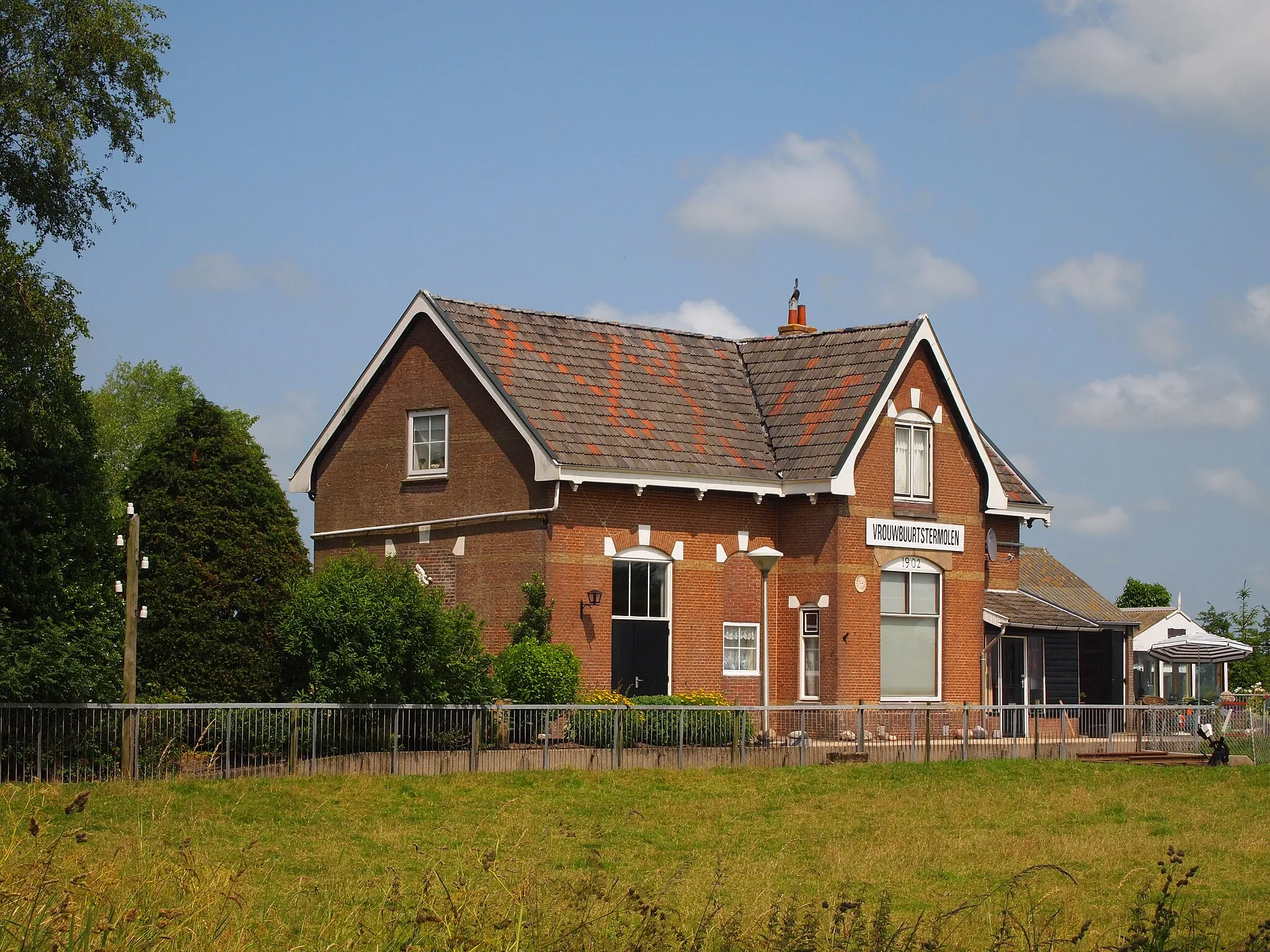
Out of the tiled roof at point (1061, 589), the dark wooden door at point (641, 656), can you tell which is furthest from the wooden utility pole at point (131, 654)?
the tiled roof at point (1061, 589)

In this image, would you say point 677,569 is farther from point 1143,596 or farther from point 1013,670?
point 1143,596

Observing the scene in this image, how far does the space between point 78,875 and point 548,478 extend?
21.9 metres

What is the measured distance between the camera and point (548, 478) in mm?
31078

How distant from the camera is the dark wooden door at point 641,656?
1270 inches

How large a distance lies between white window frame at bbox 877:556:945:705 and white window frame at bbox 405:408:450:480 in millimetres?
9161

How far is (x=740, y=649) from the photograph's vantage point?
3434 cm

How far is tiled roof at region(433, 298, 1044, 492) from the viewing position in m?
32.8

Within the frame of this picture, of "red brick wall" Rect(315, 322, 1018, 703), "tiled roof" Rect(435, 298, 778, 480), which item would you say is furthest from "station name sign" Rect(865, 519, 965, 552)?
"tiled roof" Rect(435, 298, 778, 480)

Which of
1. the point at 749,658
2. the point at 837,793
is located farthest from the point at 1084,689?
the point at 837,793

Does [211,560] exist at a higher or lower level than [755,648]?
higher

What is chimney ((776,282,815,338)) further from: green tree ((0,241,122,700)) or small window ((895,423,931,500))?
green tree ((0,241,122,700))

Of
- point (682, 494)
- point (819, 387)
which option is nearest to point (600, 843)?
point (682, 494)

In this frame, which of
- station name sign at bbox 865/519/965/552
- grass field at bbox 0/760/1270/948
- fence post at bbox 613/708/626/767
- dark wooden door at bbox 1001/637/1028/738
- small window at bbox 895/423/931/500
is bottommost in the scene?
grass field at bbox 0/760/1270/948

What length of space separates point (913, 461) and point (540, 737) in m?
12.6
